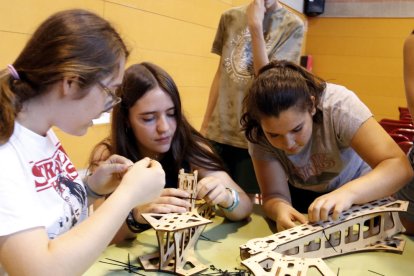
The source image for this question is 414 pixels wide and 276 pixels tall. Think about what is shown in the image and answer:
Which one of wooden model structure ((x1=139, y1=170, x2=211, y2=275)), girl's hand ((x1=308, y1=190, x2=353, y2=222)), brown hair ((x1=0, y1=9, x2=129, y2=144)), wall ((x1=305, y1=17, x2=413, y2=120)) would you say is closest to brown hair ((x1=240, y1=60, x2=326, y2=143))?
girl's hand ((x1=308, y1=190, x2=353, y2=222))

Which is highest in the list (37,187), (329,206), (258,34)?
(258,34)

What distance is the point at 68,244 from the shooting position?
659 millimetres

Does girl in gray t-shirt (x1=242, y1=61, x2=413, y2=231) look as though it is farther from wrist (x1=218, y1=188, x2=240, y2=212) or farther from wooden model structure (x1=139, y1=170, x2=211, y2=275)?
wooden model structure (x1=139, y1=170, x2=211, y2=275)

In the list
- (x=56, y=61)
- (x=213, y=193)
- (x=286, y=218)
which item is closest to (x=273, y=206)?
(x=286, y=218)

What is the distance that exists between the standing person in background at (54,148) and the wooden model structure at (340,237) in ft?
0.89

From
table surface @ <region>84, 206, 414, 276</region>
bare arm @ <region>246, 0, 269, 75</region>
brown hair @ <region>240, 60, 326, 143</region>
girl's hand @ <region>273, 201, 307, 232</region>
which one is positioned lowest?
table surface @ <region>84, 206, 414, 276</region>

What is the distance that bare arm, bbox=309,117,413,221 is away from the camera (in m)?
1.01

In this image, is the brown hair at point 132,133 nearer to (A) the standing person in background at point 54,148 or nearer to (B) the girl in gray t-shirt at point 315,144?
(B) the girl in gray t-shirt at point 315,144

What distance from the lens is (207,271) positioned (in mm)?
895

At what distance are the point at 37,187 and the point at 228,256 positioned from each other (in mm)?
462

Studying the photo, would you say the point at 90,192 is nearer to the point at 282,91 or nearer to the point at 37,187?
the point at 37,187

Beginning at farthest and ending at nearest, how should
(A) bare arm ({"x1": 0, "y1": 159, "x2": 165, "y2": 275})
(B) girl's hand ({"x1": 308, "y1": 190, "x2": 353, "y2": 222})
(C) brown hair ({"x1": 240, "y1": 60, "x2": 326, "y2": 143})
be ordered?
(C) brown hair ({"x1": 240, "y1": 60, "x2": 326, "y2": 143})
(B) girl's hand ({"x1": 308, "y1": 190, "x2": 353, "y2": 222})
(A) bare arm ({"x1": 0, "y1": 159, "x2": 165, "y2": 275})

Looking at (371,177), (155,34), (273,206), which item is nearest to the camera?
(371,177)

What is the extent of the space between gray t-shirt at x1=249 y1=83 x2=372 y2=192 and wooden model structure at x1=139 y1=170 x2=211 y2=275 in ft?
1.48
